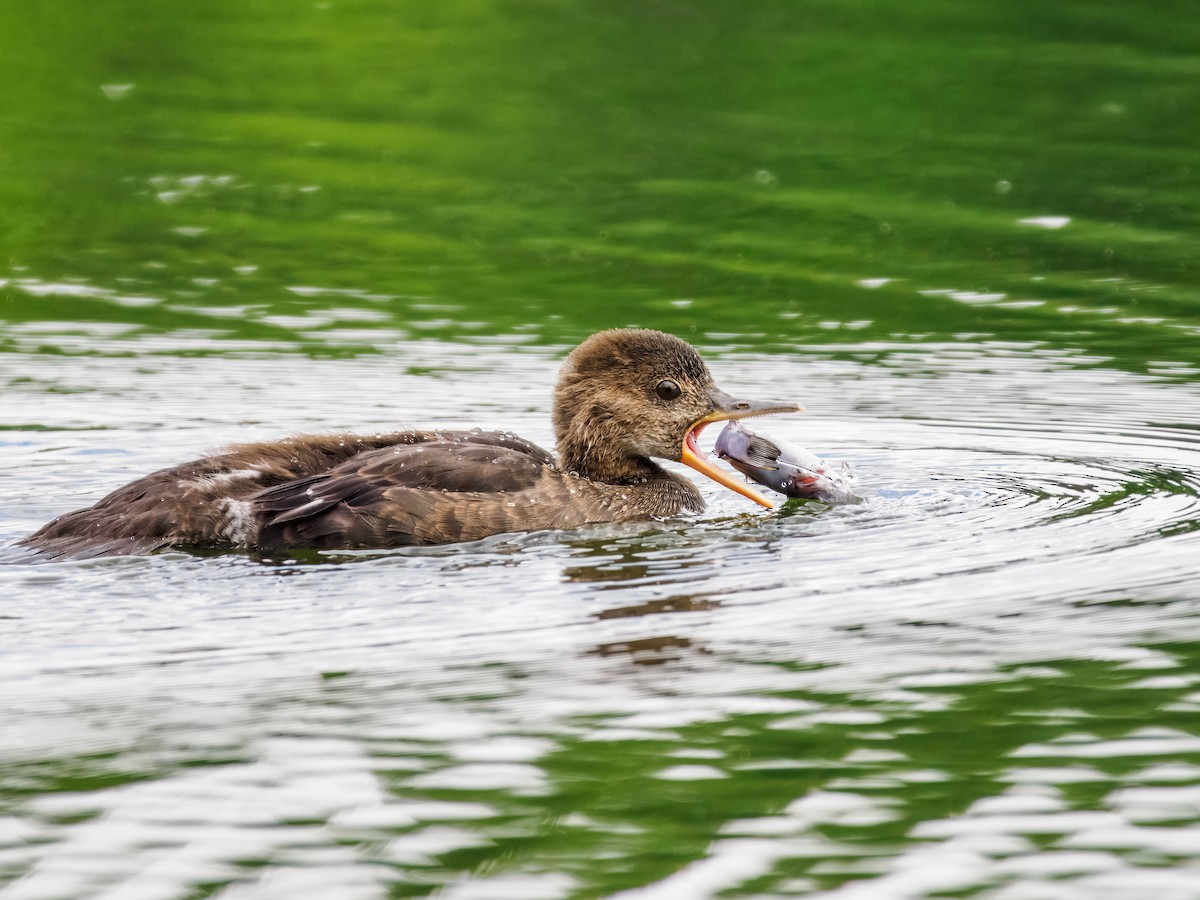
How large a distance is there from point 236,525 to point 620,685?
2.72 meters

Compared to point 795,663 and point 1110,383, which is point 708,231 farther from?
point 795,663

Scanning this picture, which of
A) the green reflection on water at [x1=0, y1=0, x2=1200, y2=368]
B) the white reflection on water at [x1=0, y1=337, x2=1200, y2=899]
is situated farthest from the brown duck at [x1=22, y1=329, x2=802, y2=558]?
the green reflection on water at [x1=0, y1=0, x2=1200, y2=368]

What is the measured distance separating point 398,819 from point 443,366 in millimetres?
7738

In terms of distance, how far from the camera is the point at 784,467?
32.7 ft

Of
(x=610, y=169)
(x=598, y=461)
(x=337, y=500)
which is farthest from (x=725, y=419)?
(x=610, y=169)

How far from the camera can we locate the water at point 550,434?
18.1ft

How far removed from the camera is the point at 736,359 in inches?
518

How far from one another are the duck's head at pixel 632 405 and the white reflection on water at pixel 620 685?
0.51m

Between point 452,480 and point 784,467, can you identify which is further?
point 784,467

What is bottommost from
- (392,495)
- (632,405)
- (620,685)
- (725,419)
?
(620,685)

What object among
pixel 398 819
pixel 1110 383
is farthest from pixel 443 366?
pixel 398 819

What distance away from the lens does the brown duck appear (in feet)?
28.8

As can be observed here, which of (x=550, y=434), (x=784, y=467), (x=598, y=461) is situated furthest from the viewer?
(x=550, y=434)

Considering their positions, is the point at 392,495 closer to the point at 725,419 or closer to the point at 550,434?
the point at 725,419
